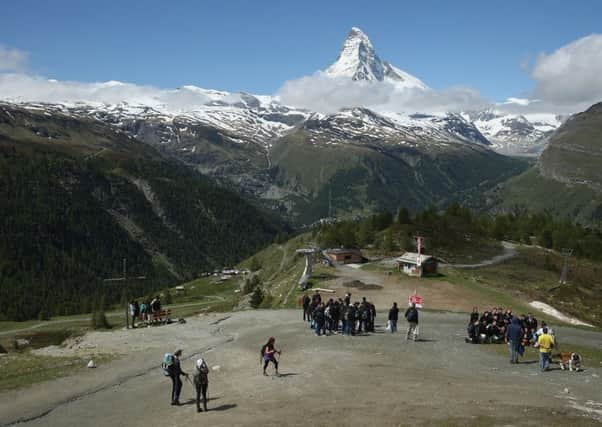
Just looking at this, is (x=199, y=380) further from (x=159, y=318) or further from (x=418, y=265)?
(x=418, y=265)

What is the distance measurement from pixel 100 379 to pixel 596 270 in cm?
12474

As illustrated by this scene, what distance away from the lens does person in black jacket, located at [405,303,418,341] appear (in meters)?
42.7

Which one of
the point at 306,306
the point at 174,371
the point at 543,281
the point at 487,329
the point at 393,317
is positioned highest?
the point at 543,281

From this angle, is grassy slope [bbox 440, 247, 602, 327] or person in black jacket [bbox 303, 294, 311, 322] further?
grassy slope [bbox 440, 247, 602, 327]

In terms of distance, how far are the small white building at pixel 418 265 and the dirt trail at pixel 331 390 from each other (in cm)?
4204

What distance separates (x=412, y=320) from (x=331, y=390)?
15013mm

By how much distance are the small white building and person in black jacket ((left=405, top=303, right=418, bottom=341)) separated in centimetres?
4136

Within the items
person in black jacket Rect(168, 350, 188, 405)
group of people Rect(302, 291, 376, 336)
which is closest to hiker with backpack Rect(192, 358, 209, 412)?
person in black jacket Rect(168, 350, 188, 405)

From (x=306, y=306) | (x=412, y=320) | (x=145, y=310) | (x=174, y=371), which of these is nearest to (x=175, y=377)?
(x=174, y=371)

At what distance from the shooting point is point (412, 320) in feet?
140

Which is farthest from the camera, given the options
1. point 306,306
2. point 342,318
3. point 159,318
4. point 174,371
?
point 159,318

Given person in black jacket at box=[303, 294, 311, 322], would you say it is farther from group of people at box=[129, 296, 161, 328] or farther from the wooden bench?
group of people at box=[129, 296, 161, 328]

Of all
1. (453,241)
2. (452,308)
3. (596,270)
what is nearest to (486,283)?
(452,308)

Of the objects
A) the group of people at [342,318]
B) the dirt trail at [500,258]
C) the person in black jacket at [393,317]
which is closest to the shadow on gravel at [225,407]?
the group of people at [342,318]
